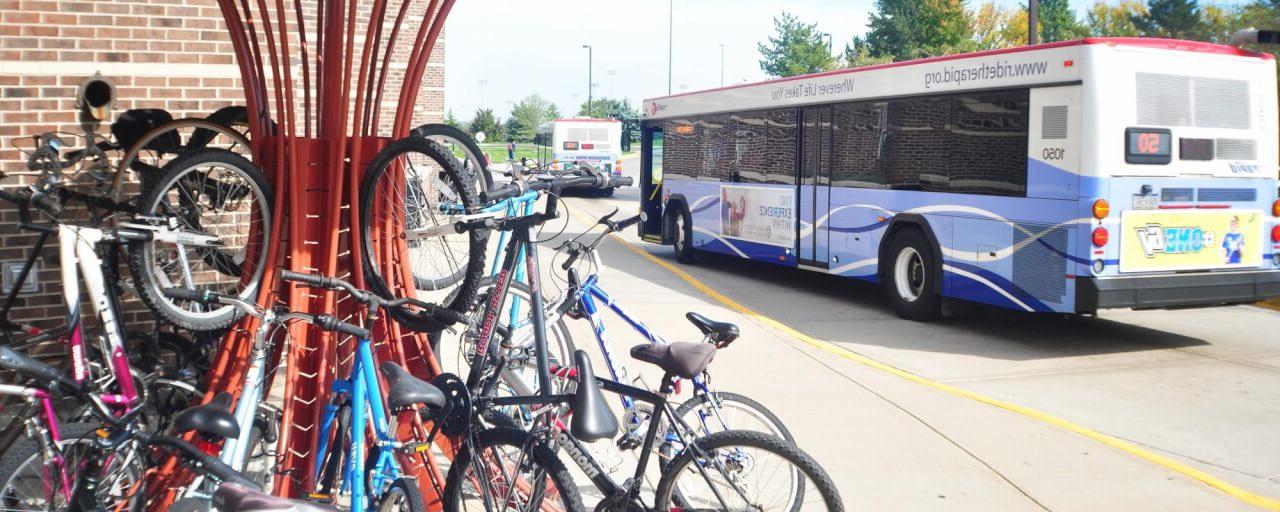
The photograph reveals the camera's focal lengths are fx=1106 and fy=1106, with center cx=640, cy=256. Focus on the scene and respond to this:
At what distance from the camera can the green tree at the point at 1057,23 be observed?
67438 mm

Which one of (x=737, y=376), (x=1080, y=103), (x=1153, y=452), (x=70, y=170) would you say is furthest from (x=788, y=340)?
(x=70, y=170)

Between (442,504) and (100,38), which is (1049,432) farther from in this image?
(100,38)

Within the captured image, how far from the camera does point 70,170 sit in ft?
21.4

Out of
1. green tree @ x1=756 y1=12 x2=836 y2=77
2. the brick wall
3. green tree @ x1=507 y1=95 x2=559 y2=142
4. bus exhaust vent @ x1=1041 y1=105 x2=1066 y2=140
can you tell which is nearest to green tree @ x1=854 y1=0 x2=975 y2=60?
green tree @ x1=756 y1=12 x2=836 y2=77

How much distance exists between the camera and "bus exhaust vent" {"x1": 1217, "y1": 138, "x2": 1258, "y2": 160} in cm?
977

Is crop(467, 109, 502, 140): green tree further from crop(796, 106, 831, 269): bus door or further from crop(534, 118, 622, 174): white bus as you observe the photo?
crop(796, 106, 831, 269): bus door

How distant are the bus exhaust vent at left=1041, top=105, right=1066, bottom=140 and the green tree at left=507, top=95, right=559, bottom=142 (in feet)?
259

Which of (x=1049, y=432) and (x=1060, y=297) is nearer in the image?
(x=1049, y=432)

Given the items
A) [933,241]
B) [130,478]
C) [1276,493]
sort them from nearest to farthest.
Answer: [130,478]
[1276,493]
[933,241]

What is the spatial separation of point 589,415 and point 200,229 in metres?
2.57

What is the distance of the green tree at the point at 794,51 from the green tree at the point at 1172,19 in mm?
17137

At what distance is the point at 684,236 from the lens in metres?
16.7

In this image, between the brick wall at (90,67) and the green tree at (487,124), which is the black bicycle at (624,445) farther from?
the green tree at (487,124)

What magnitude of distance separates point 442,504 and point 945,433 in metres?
3.76
